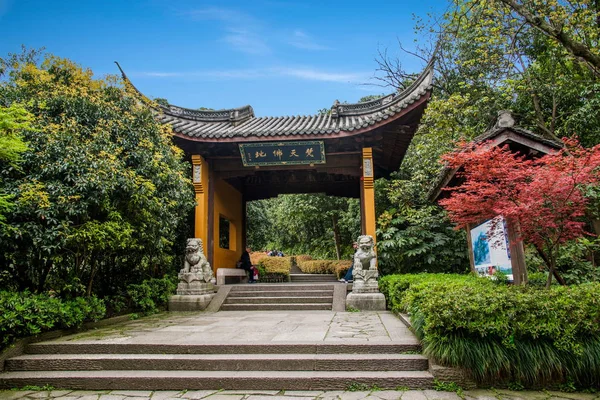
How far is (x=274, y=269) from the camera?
13.6m

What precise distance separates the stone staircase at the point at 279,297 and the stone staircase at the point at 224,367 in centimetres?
387

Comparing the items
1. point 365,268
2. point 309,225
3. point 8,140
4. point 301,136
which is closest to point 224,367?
point 8,140

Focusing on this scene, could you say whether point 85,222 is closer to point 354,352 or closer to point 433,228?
point 354,352

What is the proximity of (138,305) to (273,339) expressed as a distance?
3.84 metres

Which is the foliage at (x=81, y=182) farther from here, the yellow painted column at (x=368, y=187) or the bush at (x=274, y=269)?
the bush at (x=274, y=269)

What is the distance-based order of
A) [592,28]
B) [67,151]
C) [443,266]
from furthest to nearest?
[443,266] → [592,28] → [67,151]

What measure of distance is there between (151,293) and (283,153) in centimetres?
423

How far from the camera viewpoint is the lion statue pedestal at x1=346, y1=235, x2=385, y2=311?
25.1 ft

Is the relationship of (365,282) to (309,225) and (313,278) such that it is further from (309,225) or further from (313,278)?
(309,225)

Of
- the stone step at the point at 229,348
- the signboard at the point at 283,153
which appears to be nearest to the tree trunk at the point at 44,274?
the stone step at the point at 229,348

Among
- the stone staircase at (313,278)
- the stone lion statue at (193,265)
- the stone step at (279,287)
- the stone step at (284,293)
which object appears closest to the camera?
the stone lion statue at (193,265)

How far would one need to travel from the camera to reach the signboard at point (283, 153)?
30.2ft

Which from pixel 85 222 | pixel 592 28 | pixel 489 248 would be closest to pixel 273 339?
pixel 85 222

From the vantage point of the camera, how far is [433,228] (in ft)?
32.6
